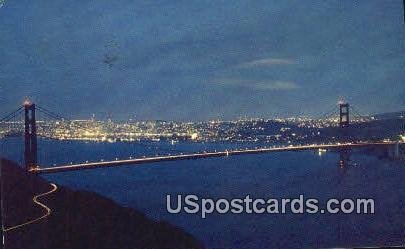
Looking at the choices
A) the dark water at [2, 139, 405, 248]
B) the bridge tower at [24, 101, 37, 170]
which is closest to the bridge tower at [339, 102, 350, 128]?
the dark water at [2, 139, 405, 248]

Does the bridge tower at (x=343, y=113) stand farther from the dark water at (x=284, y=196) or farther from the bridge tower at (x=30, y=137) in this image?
the bridge tower at (x=30, y=137)

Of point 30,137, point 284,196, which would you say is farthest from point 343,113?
point 30,137

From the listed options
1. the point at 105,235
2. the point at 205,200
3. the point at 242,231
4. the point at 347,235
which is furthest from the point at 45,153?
the point at 205,200

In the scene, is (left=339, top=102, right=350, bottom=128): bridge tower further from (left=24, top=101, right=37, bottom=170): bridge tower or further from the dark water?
(left=24, top=101, right=37, bottom=170): bridge tower

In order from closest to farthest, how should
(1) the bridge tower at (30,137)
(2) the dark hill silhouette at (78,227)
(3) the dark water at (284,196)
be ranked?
(2) the dark hill silhouette at (78,227)
(3) the dark water at (284,196)
(1) the bridge tower at (30,137)

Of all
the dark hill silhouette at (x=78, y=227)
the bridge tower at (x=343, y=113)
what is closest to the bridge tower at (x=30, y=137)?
the dark hill silhouette at (x=78, y=227)

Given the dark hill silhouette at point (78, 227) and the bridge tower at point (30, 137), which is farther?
the bridge tower at point (30, 137)

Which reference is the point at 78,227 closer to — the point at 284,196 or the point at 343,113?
the point at 284,196
